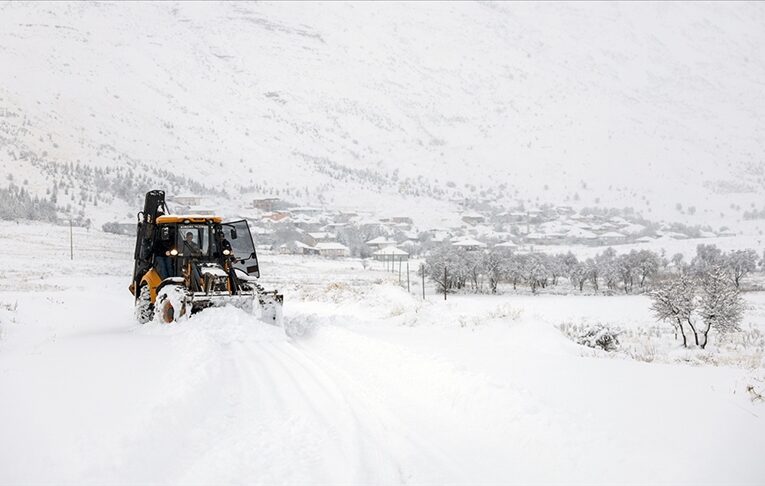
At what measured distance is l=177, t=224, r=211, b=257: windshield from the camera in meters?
15.6

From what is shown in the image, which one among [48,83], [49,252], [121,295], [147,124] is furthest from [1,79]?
[121,295]

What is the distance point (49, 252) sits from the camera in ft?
167

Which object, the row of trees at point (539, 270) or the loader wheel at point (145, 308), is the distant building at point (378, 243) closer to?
the row of trees at point (539, 270)

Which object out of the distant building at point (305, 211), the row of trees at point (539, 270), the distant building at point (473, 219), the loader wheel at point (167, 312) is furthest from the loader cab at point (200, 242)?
the distant building at point (473, 219)

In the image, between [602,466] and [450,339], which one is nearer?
[602,466]

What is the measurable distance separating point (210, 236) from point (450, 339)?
7012 mm

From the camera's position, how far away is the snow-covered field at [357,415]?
5102mm

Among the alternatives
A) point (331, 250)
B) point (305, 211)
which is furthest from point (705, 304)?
point (305, 211)

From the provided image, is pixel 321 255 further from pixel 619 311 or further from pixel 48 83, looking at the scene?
pixel 48 83

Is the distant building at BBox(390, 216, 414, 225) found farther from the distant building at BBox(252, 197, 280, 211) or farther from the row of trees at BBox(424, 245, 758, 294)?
the row of trees at BBox(424, 245, 758, 294)

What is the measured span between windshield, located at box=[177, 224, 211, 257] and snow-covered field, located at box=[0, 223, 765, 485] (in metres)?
3.55

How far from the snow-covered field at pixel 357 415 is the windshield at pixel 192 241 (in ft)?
11.6

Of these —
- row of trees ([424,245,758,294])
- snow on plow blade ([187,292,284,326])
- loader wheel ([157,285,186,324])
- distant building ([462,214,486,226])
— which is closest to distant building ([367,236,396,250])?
row of trees ([424,245,758,294])

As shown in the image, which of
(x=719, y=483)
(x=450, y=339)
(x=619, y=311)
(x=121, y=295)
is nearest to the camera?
(x=719, y=483)
